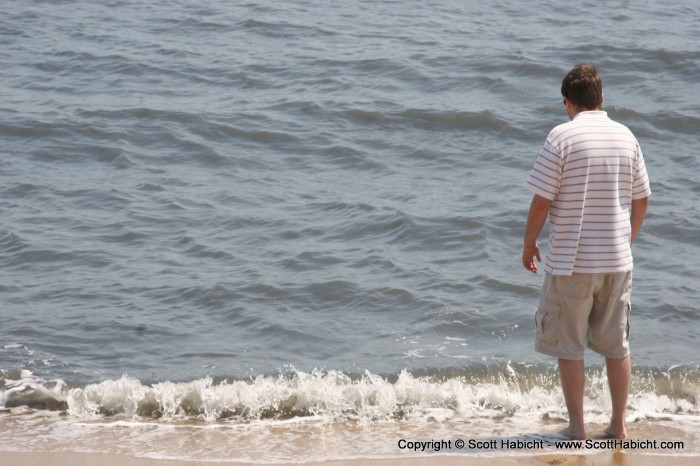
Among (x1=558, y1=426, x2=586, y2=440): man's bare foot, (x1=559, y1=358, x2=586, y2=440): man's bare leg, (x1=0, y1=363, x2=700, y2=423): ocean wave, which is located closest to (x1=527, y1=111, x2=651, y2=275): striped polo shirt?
(x1=559, y1=358, x2=586, y2=440): man's bare leg

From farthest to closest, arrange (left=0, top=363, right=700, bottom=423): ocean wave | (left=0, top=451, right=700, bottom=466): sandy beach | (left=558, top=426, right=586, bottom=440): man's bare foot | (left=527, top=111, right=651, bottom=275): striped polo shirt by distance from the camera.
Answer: (left=0, top=363, right=700, bottom=423): ocean wave → (left=558, top=426, right=586, bottom=440): man's bare foot → (left=0, top=451, right=700, bottom=466): sandy beach → (left=527, top=111, right=651, bottom=275): striped polo shirt

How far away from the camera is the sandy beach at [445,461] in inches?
181

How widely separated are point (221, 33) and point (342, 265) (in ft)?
29.0

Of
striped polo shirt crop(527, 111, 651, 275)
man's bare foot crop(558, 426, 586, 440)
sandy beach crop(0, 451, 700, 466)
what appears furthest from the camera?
man's bare foot crop(558, 426, 586, 440)

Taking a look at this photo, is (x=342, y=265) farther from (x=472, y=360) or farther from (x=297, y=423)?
(x=297, y=423)

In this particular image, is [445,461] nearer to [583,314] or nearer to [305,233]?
[583,314]

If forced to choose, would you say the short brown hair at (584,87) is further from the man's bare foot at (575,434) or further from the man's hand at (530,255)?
the man's bare foot at (575,434)

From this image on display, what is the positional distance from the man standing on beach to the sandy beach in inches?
15.8

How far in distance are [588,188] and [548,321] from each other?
0.66m

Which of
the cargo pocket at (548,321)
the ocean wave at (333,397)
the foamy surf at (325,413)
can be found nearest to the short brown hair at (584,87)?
the cargo pocket at (548,321)

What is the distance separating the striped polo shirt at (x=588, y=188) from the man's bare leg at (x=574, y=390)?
1.63 ft

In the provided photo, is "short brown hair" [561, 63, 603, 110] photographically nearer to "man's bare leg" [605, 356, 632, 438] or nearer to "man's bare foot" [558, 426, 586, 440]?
"man's bare leg" [605, 356, 632, 438]

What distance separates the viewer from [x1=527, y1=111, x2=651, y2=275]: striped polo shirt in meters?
4.35

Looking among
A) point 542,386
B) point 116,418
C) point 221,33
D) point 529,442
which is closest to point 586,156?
point 529,442
